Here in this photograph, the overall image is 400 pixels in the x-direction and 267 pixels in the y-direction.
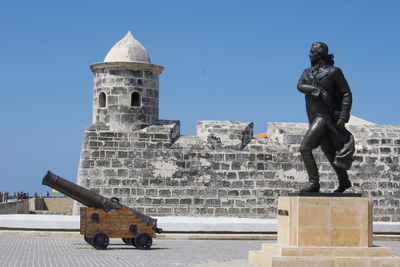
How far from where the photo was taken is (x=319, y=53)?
33.2 ft

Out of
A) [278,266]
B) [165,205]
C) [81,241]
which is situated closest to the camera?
[278,266]

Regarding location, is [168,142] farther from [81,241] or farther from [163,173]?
[81,241]

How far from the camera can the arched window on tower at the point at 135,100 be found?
17.4 meters

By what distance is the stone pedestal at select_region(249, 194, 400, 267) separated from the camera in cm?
941

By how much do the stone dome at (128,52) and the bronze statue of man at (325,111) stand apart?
7649 millimetres

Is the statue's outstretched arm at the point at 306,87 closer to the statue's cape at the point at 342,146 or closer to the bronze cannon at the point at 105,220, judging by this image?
the statue's cape at the point at 342,146

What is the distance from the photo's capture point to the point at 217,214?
56.1 feet

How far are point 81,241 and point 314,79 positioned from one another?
6.14 meters

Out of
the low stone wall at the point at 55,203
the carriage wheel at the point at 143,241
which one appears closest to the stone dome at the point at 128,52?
the carriage wheel at the point at 143,241

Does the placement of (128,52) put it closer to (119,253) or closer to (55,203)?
(119,253)

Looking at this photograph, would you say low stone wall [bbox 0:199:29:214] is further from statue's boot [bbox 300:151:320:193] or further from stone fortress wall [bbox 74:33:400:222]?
statue's boot [bbox 300:151:320:193]

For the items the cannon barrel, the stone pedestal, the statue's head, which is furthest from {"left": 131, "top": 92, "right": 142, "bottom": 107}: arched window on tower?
the stone pedestal

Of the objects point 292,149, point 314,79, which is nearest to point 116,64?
point 292,149

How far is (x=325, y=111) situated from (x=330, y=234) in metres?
1.65
